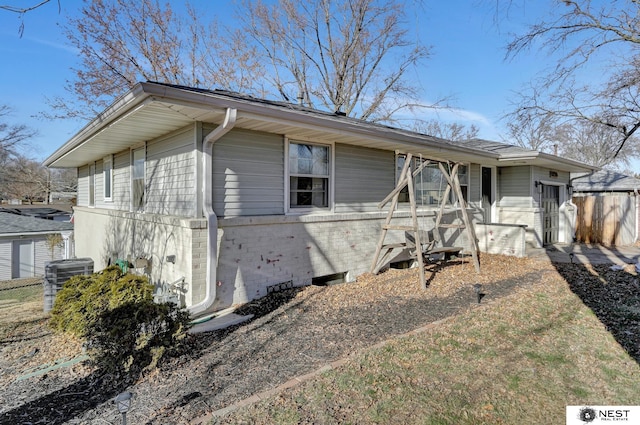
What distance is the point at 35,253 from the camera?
61.6 feet

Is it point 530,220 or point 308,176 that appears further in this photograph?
point 530,220

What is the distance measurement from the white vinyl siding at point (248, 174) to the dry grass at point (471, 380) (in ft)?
10.1

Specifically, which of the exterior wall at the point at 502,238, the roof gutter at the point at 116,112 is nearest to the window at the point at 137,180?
the roof gutter at the point at 116,112

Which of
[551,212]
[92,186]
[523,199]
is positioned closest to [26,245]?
[92,186]

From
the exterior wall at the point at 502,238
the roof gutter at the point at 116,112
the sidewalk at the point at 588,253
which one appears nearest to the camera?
the roof gutter at the point at 116,112

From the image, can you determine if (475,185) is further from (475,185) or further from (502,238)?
(502,238)

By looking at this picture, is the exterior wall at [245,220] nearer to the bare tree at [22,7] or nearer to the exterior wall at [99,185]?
the exterior wall at [99,185]

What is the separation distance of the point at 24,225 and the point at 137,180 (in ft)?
53.3

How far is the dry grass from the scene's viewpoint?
265cm

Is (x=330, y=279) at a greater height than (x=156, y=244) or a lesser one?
lesser

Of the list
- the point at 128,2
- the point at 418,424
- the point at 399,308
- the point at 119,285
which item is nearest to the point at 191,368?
the point at 119,285

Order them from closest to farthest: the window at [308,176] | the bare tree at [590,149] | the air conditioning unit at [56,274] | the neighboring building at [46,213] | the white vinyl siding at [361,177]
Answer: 1. the window at [308,176]
2. the air conditioning unit at [56,274]
3. the white vinyl siding at [361,177]
4. the neighboring building at [46,213]
5. the bare tree at [590,149]

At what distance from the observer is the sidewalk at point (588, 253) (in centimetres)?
941

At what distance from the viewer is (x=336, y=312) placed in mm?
5141
